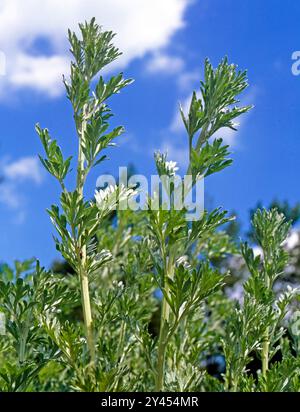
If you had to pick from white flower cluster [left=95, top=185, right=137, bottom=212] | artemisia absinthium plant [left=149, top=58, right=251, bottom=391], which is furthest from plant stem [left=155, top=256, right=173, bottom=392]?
white flower cluster [left=95, top=185, right=137, bottom=212]

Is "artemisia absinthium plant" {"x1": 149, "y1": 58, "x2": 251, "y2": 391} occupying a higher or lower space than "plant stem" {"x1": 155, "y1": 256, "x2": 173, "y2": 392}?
higher

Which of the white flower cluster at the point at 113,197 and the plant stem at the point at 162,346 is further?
the white flower cluster at the point at 113,197

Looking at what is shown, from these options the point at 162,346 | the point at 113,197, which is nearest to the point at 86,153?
the point at 113,197

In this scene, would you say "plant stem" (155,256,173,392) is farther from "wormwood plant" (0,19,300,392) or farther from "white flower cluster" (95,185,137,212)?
"white flower cluster" (95,185,137,212)

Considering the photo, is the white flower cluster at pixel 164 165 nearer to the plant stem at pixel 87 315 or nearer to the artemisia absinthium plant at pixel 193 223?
the artemisia absinthium plant at pixel 193 223

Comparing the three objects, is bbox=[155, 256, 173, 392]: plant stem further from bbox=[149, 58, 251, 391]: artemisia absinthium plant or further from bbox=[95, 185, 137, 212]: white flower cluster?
bbox=[95, 185, 137, 212]: white flower cluster

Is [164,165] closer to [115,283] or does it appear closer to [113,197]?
[113,197]

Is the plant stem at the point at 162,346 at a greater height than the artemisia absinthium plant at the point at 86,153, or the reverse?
the artemisia absinthium plant at the point at 86,153

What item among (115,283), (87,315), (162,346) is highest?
(115,283)

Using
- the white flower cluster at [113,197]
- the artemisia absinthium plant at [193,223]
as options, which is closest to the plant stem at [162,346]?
the artemisia absinthium plant at [193,223]

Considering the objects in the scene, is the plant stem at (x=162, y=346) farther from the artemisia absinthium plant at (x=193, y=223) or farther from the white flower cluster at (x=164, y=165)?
the white flower cluster at (x=164, y=165)

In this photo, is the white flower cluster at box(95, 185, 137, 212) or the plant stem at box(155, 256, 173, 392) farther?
the white flower cluster at box(95, 185, 137, 212)

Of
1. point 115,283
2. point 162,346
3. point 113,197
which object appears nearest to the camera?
point 162,346
